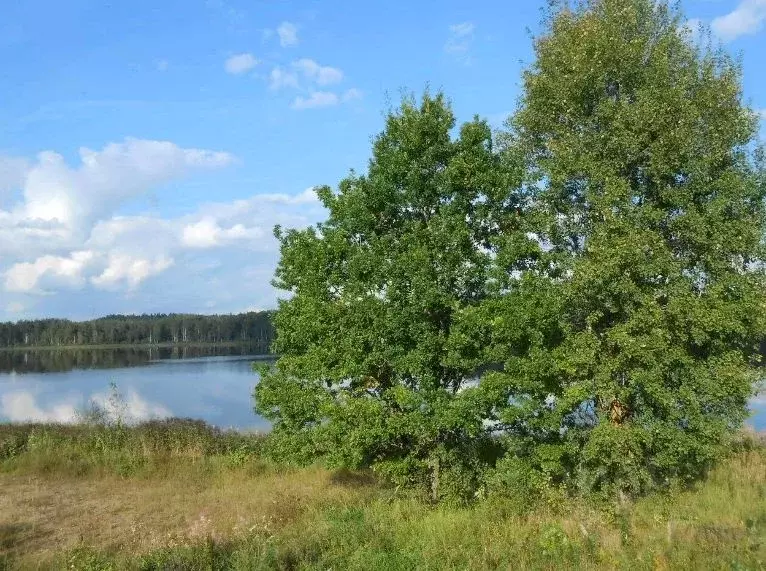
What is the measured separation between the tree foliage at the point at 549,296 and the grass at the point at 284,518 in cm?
111

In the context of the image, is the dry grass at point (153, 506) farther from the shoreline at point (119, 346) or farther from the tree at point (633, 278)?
the shoreline at point (119, 346)

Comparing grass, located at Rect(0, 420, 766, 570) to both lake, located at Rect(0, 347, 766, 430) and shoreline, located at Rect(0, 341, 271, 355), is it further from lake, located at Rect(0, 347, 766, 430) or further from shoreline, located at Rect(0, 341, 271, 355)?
shoreline, located at Rect(0, 341, 271, 355)

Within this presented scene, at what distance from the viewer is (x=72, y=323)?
490 feet

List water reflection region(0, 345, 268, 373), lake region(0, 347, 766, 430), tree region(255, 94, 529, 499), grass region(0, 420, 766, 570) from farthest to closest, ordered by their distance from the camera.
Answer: water reflection region(0, 345, 268, 373) → lake region(0, 347, 766, 430) → tree region(255, 94, 529, 499) → grass region(0, 420, 766, 570)

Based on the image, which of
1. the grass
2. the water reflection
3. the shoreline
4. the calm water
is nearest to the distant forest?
the shoreline

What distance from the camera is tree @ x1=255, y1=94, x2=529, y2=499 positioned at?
11336 mm

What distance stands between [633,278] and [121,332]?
150 meters

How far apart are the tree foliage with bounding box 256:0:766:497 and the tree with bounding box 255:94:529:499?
4 cm

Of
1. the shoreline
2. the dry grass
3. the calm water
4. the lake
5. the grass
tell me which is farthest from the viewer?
the shoreline

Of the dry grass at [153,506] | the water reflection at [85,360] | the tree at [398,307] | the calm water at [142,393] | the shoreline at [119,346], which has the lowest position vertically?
the calm water at [142,393]

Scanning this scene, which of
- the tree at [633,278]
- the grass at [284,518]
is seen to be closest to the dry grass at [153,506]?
the grass at [284,518]

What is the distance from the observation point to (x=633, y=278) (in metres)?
12.0

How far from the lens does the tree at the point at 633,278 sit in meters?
11.5

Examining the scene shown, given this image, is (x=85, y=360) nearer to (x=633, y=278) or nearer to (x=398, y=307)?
(x=398, y=307)
